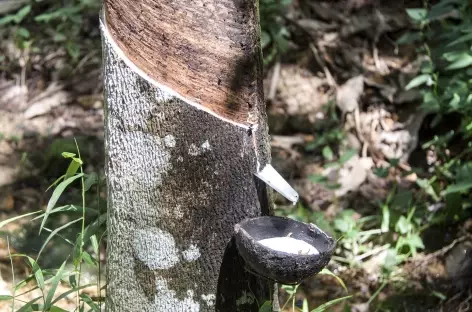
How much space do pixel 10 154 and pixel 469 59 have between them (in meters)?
2.85

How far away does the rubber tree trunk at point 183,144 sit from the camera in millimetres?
1717

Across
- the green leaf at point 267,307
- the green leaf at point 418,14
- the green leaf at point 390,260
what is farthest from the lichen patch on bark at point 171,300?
the green leaf at point 418,14

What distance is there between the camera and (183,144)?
173 cm

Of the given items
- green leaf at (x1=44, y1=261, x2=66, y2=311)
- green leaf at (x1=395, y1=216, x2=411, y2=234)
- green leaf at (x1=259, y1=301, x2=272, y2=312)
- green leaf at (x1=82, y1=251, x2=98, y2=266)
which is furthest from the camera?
green leaf at (x1=395, y1=216, x2=411, y2=234)

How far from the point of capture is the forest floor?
331cm

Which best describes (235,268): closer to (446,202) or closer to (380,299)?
(380,299)

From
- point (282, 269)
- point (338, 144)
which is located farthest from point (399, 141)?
point (282, 269)

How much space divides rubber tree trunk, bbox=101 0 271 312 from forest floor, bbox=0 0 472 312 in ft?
4.35

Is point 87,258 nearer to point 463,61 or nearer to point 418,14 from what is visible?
point 463,61

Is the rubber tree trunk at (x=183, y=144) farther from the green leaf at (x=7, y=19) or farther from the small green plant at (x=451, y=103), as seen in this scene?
the green leaf at (x=7, y=19)

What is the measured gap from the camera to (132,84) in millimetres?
1733

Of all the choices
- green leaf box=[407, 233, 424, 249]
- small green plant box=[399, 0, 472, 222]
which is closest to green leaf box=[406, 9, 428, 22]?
small green plant box=[399, 0, 472, 222]

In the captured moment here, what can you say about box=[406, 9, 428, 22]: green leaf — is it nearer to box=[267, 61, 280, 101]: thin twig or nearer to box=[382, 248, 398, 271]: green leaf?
box=[382, 248, 398, 271]: green leaf

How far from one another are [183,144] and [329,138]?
267 cm
